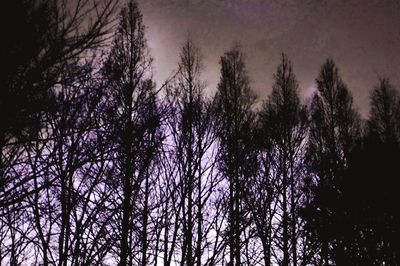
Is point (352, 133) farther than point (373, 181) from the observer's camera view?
Yes

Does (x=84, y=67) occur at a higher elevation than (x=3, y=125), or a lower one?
higher

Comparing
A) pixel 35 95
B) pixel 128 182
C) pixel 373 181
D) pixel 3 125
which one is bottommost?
pixel 3 125

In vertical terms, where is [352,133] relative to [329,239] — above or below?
above

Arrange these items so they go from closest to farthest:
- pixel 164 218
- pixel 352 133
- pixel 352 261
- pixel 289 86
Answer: pixel 164 218
pixel 352 261
pixel 289 86
pixel 352 133

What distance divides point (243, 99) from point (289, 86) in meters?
2.51

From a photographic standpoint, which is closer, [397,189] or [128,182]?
[128,182]

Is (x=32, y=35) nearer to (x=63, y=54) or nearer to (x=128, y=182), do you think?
(x=63, y=54)

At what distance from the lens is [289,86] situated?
51.4ft

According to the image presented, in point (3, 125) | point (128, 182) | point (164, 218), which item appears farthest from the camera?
point (128, 182)

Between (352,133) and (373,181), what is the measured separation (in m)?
6.23

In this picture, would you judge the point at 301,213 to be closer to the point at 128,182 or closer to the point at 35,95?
the point at 128,182

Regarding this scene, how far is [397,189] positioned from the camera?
12.4m

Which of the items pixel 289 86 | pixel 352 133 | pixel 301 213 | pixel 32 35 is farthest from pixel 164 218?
pixel 352 133

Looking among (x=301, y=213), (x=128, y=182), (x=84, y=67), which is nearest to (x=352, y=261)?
(x=301, y=213)
